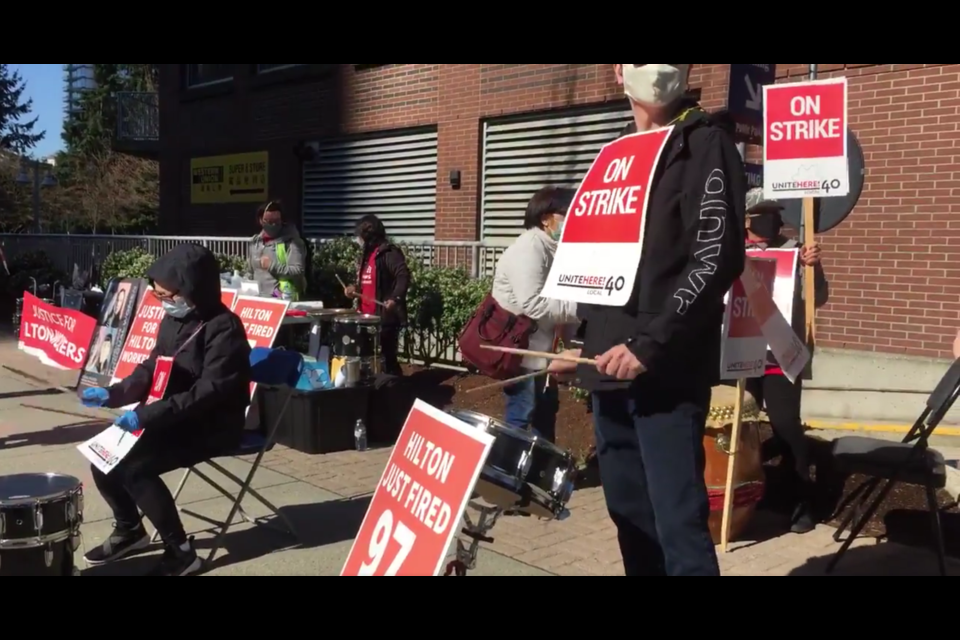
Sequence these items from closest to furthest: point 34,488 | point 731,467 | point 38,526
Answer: point 38,526 < point 34,488 < point 731,467

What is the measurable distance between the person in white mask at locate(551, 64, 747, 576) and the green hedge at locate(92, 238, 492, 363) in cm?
627

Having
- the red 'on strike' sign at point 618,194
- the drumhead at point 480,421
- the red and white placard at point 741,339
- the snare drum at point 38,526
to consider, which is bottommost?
the snare drum at point 38,526

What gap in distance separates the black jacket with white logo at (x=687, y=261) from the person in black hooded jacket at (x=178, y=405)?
7.66ft

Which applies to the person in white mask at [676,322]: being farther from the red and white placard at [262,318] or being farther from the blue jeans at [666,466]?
the red and white placard at [262,318]

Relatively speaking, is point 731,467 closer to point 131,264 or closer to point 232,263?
point 232,263

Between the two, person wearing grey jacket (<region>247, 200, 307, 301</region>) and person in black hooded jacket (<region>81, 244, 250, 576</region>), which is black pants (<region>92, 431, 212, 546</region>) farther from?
person wearing grey jacket (<region>247, 200, 307, 301</region>)

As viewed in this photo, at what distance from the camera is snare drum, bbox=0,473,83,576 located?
142 inches

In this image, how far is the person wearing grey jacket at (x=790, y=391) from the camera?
497cm

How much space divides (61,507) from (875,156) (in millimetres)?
7019

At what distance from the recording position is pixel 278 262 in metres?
8.54

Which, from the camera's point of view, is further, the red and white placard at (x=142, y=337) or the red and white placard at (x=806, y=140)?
the red and white placard at (x=142, y=337)

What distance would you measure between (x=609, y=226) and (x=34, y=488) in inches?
105

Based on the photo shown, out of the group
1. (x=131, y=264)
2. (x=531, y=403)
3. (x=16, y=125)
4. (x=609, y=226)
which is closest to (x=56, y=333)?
(x=131, y=264)

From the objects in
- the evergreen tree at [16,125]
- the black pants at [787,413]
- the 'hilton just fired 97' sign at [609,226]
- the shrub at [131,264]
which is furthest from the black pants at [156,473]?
the evergreen tree at [16,125]
